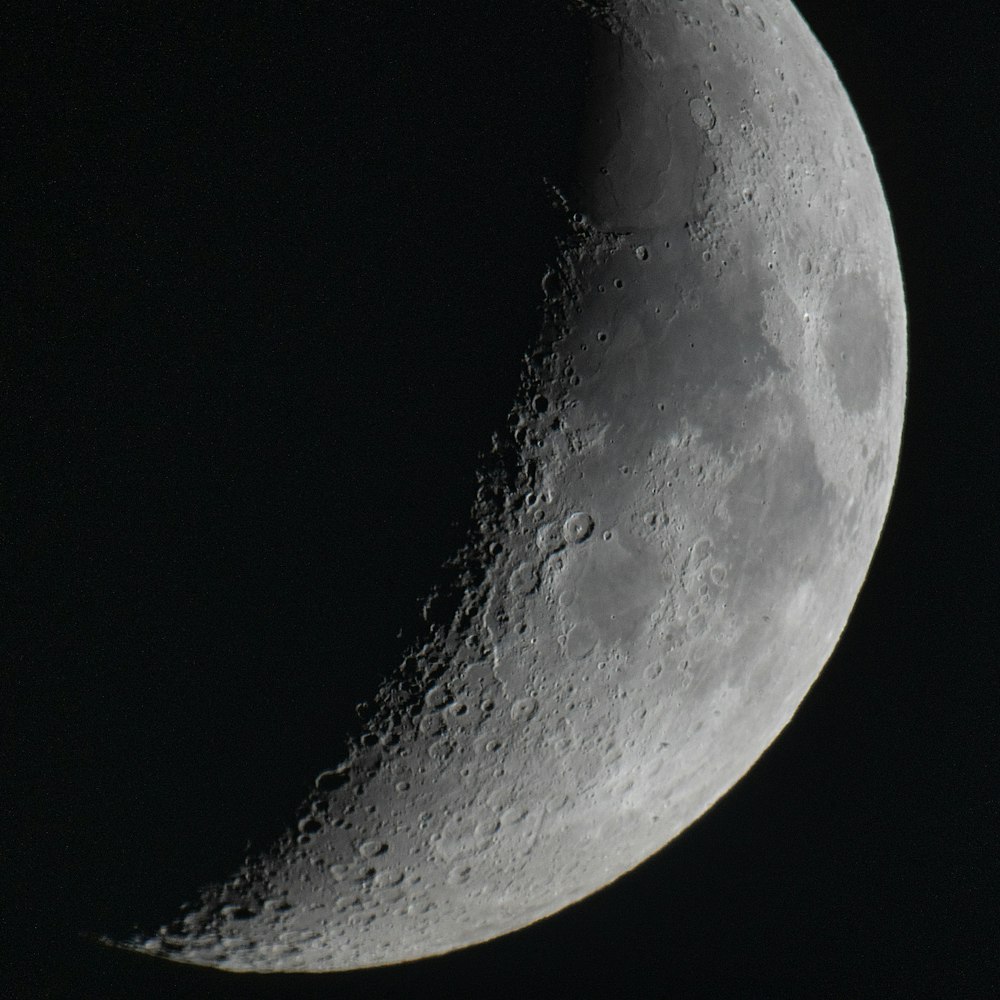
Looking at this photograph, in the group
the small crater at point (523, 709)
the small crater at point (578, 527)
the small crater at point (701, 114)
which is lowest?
the small crater at point (523, 709)

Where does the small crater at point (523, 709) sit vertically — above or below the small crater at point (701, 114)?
below

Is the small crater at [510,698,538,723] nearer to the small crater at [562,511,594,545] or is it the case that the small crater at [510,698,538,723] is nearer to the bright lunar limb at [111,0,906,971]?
the bright lunar limb at [111,0,906,971]

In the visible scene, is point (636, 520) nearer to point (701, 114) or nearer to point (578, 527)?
point (578, 527)

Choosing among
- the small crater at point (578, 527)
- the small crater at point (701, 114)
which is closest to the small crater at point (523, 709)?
the small crater at point (578, 527)

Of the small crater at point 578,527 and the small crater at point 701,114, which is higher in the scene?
the small crater at point 701,114

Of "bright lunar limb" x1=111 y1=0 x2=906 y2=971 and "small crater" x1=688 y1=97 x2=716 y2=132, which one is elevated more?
"small crater" x1=688 y1=97 x2=716 y2=132


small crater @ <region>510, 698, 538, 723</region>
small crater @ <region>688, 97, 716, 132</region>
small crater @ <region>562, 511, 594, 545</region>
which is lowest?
small crater @ <region>510, 698, 538, 723</region>

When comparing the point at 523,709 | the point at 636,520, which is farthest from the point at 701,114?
the point at 523,709

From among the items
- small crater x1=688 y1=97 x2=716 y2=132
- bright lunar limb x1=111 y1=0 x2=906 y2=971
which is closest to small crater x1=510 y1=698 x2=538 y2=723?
bright lunar limb x1=111 y1=0 x2=906 y2=971

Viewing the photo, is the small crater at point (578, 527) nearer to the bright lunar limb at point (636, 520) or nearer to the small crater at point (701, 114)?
the bright lunar limb at point (636, 520)

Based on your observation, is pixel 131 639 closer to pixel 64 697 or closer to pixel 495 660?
Result: pixel 64 697
